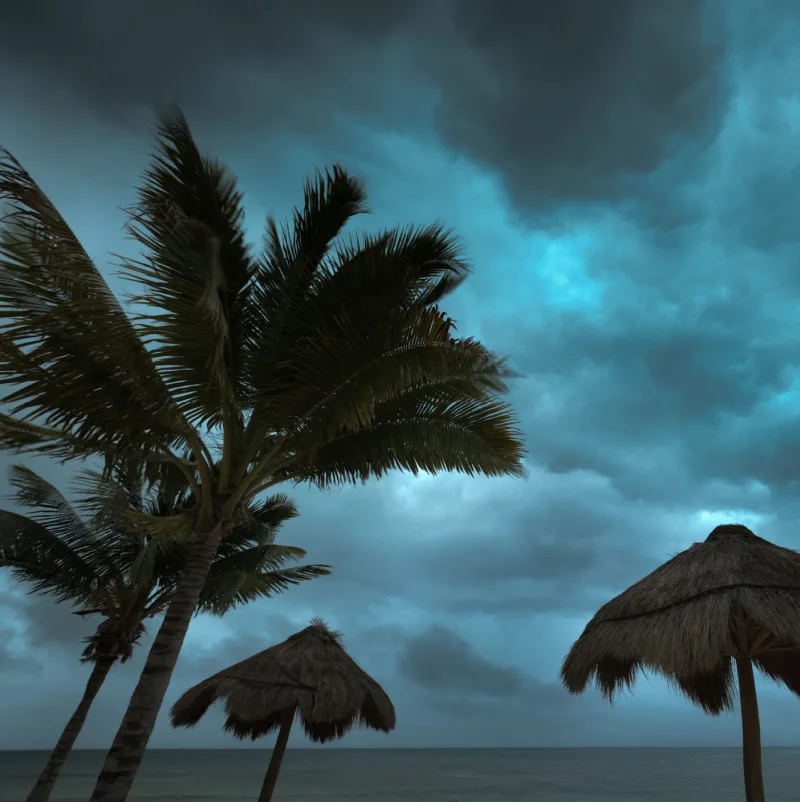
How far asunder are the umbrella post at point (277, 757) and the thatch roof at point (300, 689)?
0.18 m

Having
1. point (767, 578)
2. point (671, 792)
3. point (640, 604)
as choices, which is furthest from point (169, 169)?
point (671, 792)

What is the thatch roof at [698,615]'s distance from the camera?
5.77m

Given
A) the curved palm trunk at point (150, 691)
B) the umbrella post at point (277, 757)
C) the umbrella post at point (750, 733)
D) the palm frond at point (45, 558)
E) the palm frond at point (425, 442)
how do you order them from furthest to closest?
the palm frond at point (45, 558) → the umbrella post at point (277, 757) → the palm frond at point (425, 442) → the umbrella post at point (750, 733) → the curved palm trunk at point (150, 691)

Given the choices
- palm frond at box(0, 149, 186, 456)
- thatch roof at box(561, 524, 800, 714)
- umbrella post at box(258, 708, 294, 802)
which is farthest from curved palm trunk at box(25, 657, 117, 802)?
thatch roof at box(561, 524, 800, 714)

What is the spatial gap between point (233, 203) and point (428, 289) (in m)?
2.10

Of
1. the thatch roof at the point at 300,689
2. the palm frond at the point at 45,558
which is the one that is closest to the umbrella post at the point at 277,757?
the thatch roof at the point at 300,689

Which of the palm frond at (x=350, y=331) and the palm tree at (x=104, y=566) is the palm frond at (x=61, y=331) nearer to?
the palm frond at (x=350, y=331)

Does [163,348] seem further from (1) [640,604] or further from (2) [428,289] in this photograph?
(1) [640,604]

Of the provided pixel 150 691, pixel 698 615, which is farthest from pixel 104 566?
pixel 698 615

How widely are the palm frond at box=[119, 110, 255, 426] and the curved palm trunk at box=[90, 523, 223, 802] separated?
1.45 meters

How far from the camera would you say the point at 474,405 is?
22.5ft

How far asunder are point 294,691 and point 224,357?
5.56 meters

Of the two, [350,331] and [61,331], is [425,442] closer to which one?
[350,331]

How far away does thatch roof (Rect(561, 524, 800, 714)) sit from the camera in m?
5.77
